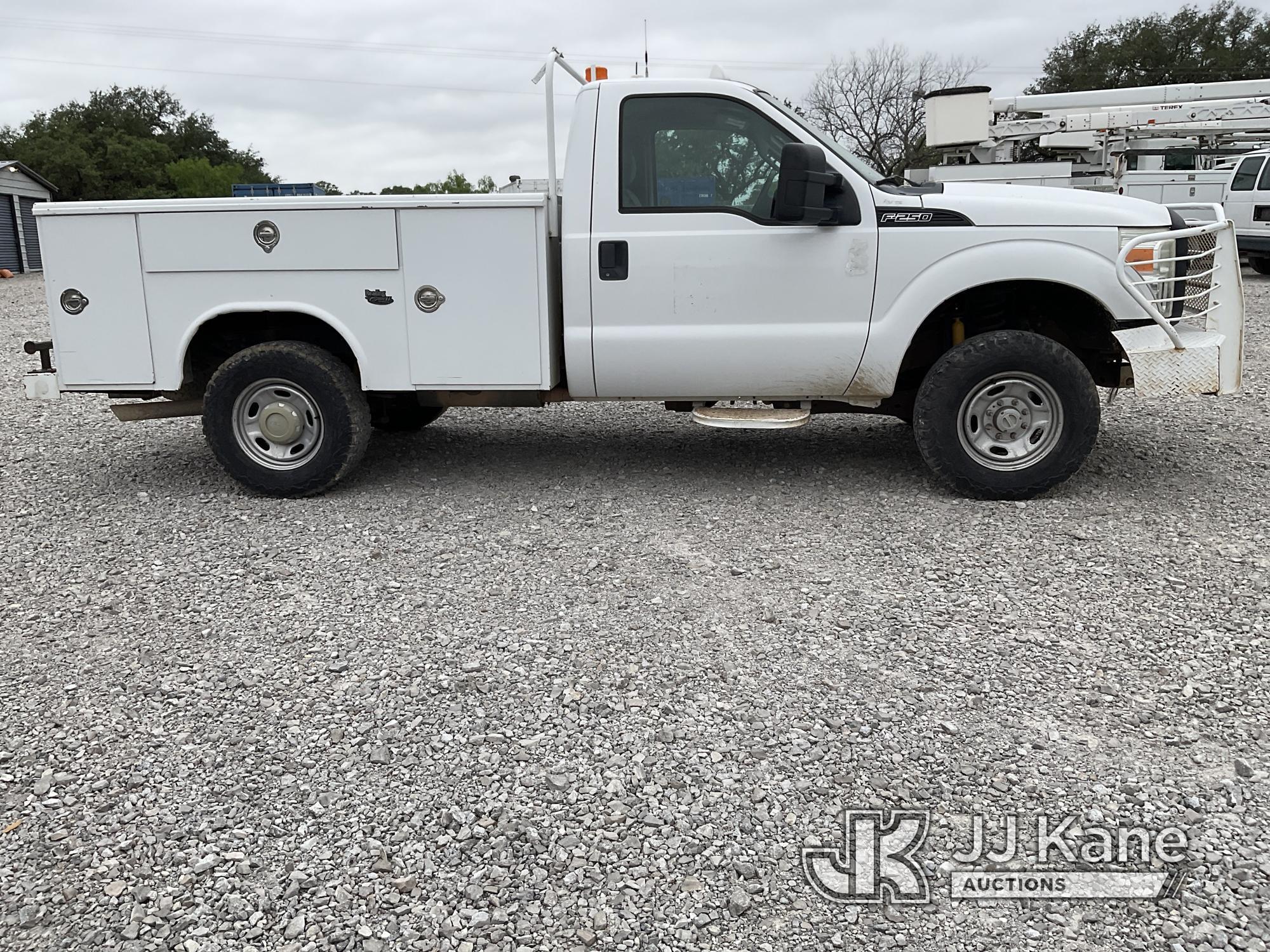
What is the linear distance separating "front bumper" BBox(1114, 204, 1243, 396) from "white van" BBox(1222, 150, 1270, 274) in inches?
589

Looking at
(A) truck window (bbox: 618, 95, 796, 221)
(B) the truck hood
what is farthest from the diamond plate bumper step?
(A) truck window (bbox: 618, 95, 796, 221)

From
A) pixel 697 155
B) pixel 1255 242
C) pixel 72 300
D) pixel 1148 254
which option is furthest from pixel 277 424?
pixel 1255 242

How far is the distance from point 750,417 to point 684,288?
2.70ft

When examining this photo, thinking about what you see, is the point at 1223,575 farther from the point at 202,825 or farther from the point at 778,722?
the point at 202,825

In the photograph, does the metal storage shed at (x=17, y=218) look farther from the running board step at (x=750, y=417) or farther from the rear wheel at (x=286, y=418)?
the running board step at (x=750, y=417)

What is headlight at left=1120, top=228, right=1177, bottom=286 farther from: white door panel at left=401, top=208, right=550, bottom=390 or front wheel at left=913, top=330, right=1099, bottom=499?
white door panel at left=401, top=208, right=550, bottom=390

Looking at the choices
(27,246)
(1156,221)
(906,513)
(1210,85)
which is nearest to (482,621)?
(906,513)

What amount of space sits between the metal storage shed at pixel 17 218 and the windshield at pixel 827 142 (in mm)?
34164

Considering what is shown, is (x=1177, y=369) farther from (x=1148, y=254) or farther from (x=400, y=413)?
(x=400, y=413)

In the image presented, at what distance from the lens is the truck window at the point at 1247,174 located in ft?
60.9

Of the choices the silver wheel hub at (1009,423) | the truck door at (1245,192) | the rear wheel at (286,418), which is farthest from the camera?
the truck door at (1245,192)

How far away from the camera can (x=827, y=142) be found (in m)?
5.73

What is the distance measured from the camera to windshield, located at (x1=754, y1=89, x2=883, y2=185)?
5609mm

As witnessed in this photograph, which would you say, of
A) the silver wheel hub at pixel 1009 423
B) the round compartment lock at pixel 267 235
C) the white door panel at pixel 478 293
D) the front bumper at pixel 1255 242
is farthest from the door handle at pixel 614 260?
the front bumper at pixel 1255 242
